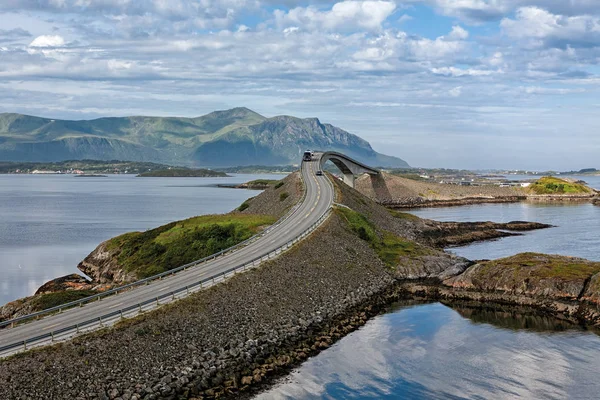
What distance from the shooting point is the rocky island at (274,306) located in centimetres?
3753

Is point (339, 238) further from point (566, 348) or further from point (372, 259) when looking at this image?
point (566, 348)

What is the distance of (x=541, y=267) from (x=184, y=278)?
38525 mm

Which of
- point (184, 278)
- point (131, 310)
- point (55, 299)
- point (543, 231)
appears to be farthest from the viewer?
point (543, 231)

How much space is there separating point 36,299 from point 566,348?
4544 centimetres

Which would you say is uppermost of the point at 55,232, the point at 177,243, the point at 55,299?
the point at 177,243

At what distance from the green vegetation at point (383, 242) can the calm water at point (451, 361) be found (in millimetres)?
18678

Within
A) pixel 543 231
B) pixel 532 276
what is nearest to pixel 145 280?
pixel 532 276

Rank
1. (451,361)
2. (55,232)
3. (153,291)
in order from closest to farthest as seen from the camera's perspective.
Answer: (451,361)
(153,291)
(55,232)

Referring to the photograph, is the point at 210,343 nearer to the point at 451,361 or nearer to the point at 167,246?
the point at 451,361

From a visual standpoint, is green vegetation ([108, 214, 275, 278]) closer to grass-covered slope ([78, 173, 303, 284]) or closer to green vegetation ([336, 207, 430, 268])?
grass-covered slope ([78, 173, 303, 284])

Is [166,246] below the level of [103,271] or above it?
above

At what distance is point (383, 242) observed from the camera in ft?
298

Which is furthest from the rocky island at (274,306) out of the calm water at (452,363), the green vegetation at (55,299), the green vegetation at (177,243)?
the green vegetation at (55,299)

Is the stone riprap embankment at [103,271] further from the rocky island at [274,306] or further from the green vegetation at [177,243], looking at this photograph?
the green vegetation at [177,243]
